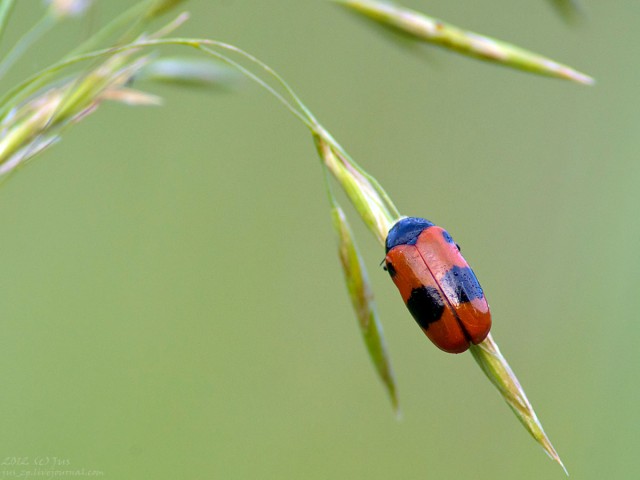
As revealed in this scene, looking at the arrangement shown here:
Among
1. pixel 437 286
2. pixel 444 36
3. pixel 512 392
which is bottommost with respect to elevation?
pixel 512 392

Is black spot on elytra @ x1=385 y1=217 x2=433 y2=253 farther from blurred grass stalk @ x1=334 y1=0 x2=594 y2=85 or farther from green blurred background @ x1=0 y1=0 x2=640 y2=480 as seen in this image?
green blurred background @ x1=0 y1=0 x2=640 y2=480

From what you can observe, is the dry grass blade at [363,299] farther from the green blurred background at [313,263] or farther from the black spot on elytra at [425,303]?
the green blurred background at [313,263]

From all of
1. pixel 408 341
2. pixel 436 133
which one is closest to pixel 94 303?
pixel 408 341

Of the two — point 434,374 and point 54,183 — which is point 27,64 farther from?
point 434,374

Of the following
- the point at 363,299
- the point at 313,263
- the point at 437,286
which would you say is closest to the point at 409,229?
the point at 437,286

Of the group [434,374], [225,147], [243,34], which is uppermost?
[243,34]

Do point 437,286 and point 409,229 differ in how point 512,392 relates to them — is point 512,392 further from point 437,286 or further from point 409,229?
point 409,229
